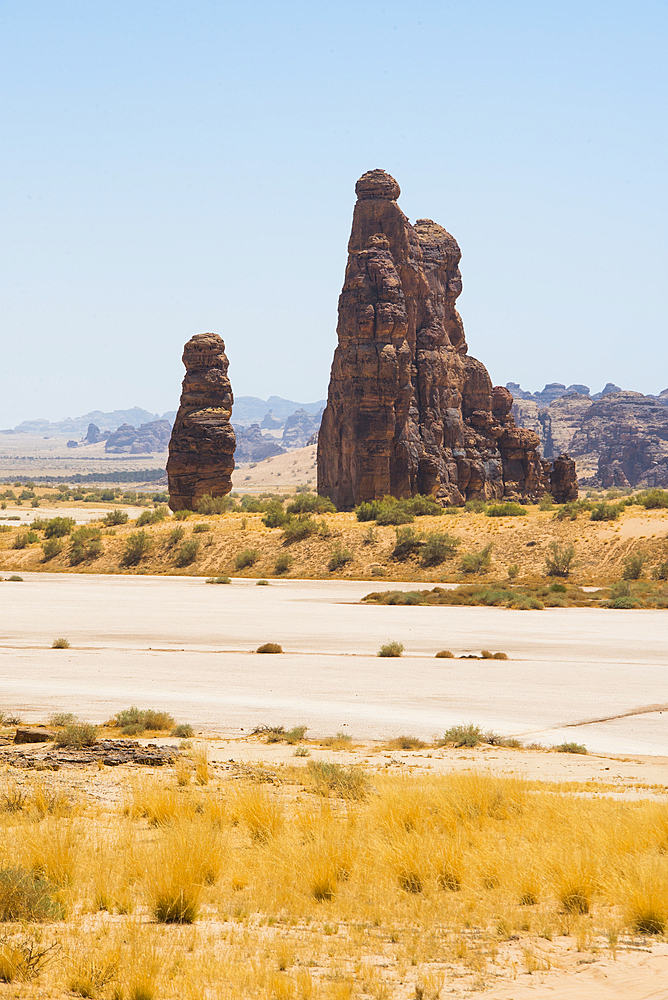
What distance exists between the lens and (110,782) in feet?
40.6

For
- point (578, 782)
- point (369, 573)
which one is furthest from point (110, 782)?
point (369, 573)

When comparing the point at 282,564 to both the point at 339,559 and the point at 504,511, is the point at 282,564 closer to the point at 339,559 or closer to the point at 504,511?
the point at 339,559

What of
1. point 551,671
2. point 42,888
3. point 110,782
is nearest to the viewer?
point 42,888

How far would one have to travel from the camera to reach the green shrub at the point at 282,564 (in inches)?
2223

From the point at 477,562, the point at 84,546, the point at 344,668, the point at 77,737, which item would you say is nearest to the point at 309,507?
the point at 84,546

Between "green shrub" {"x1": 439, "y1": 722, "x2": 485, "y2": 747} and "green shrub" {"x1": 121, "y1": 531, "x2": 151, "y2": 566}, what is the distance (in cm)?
4651

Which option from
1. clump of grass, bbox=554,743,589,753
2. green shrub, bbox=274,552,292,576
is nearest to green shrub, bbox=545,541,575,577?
green shrub, bbox=274,552,292,576

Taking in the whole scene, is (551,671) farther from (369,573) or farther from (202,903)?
(369,573)

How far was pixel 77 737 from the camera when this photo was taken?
575 inches

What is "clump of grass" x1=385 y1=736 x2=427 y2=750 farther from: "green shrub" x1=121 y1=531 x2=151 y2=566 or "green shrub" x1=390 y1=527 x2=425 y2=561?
"green shrub" x1=121 y1=531 x2=151 y2=566

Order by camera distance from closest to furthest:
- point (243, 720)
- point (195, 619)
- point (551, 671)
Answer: point (243, 720) → point (551, 671) → point (195, 619)

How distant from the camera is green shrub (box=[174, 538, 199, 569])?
193ft

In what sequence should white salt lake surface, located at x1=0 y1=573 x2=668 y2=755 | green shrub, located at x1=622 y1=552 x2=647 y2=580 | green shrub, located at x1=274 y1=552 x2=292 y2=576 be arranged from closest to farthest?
white salt lake surface, located at x1=0 y1=573 x2=668 y2=755 → green shrub, located at x1=622 y1=552 x2=647 y2=580 → green shrub, located at x1=274 y1=552 x2=292 y2=576

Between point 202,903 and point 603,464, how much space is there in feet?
557
